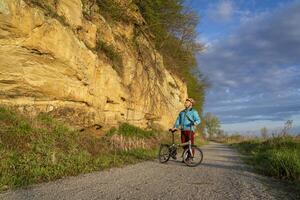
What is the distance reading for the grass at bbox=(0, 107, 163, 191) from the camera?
8.03 m

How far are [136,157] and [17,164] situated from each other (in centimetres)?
571

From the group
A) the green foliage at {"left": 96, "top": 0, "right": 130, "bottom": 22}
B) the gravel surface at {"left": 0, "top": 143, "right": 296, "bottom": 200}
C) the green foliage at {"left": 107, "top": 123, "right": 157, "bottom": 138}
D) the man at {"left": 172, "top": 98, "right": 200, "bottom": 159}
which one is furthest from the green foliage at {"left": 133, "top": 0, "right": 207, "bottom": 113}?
the gravel surface at {"left": 0, "top": 143, "right": 296, "bottom": 200}

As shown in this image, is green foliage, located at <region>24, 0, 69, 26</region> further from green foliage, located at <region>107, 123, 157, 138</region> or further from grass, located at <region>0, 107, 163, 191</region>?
green foliage, located at <region>107, 123, 157, 138</region>

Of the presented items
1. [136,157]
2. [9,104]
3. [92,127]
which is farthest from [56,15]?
[136,157]

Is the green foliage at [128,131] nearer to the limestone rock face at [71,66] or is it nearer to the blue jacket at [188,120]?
the limestone rock face at [71,66]

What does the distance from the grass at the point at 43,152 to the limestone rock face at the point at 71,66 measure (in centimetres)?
99

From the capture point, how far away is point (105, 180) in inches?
317

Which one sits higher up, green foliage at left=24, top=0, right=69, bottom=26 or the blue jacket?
green foliage at left=24, top=0, right=69, bottom=26

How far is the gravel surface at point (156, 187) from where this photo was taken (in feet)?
21.0

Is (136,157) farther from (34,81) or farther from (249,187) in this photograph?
(249,187)

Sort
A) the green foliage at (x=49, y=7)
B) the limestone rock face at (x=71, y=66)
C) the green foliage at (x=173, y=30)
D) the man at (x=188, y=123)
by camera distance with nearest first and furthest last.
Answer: the limestone rock face at (x=71, y=66)
the green foliage at (x=49, y=7)
the man at (x=188, y=123)
the green foliage at (x=173, y=30)

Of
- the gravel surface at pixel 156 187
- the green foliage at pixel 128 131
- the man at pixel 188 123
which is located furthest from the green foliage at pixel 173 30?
the gravel surface at pixel 156 187

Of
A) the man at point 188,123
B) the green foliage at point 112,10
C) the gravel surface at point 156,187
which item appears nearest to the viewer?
the gravel surface at point 156,187

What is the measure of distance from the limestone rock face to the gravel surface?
456 centimetres
